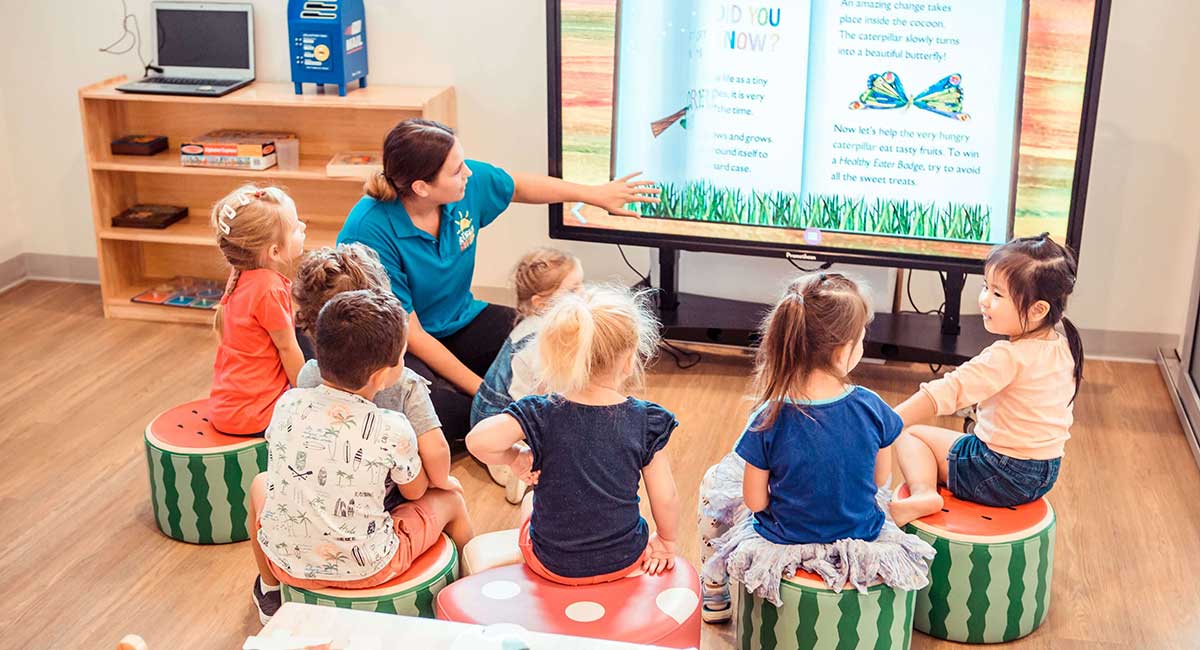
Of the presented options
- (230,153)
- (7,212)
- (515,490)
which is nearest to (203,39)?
(230,153)

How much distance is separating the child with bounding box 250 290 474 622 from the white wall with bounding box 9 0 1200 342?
6.69 ft

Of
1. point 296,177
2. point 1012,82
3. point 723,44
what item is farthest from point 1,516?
point 1012,82

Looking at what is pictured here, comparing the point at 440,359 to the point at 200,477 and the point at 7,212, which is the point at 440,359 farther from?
the point at 7,212

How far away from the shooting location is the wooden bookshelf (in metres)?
4.13

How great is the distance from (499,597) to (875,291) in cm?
216

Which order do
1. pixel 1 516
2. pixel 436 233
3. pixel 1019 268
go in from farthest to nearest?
1. pixel 436 233
2. pixel 1 516
3. pixel 1019 268

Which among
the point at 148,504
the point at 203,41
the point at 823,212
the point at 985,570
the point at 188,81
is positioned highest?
the point at 203,41

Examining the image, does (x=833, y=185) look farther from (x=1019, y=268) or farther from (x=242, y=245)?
(x=242, y=245)

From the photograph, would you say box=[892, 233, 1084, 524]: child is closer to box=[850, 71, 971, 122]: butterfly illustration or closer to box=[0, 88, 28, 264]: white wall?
box=[850, 71, 971, 122]: butterfly illustration

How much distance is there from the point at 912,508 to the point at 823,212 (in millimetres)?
1343

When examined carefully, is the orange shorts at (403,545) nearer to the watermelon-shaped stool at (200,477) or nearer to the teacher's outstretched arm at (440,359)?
the watermelon-shaped stool at (200,477)

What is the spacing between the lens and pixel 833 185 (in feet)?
11.6

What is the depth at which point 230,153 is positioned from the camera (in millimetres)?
4145

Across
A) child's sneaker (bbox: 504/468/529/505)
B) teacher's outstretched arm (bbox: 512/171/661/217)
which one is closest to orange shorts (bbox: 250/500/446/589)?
child's sneaker (bbox: 504/468/529/505)
